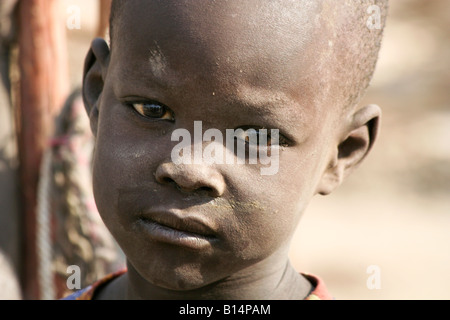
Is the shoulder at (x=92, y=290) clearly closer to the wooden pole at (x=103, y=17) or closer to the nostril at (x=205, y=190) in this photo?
the nostril at (x=205, y=190)

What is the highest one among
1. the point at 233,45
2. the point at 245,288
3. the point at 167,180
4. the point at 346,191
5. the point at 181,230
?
the point at 233,45

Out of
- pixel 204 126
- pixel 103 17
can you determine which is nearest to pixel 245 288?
pixel 204 126

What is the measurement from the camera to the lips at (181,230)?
1530 millimetres

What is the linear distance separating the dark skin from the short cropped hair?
0.14 feet

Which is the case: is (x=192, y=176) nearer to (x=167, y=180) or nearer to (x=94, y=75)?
(x=167, y=180)

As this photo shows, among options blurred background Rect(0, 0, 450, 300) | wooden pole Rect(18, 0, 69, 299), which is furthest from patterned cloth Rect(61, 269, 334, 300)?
wooden pole Rect(18, 0, 69, 299)

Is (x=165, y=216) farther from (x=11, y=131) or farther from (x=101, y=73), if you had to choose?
(x=11, y=131)

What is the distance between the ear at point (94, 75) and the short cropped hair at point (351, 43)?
11cm

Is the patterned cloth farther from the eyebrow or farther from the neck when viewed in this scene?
the eyebrow

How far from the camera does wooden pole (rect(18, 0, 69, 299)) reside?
3.20 meters

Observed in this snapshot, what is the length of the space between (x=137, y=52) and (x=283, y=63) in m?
0.34

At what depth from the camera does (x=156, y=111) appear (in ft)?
5.17

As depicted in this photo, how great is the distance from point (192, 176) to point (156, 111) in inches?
7.4

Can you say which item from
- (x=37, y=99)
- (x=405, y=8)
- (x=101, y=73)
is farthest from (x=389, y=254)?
(x=405, y=8)
